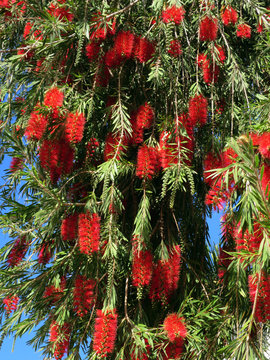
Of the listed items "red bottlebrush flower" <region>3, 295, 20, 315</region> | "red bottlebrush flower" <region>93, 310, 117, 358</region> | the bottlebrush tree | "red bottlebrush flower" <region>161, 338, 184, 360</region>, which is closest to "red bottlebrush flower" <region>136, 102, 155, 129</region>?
the bottlebrush tree

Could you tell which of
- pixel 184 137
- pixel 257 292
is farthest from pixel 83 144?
pixel 257 292

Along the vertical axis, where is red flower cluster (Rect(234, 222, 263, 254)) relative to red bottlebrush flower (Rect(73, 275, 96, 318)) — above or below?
above

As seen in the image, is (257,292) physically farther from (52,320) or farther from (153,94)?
(153,94)

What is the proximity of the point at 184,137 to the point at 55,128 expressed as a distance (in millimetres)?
553

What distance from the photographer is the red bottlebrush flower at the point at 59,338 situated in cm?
195

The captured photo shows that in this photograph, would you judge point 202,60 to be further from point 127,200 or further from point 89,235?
point 89,235

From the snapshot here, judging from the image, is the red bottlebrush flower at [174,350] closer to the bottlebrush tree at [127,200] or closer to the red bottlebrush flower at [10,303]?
the bottlebrush tree at [127,200]

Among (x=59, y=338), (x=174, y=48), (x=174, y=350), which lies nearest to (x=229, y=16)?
(x=174, y=48)

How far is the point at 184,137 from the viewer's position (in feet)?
6.26

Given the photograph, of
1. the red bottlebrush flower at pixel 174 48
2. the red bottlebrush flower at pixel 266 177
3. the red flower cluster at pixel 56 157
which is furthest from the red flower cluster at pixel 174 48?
the red bottlebrush flower at pixel 266 177

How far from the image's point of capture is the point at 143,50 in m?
1.97

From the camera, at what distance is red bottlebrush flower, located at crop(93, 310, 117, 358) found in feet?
5.40

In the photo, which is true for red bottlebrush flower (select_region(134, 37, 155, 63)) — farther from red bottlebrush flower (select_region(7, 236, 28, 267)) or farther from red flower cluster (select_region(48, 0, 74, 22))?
red bottlebrush flower (select_region(7, 236, 28, 267))

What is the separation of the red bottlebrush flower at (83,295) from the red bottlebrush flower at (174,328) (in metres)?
0.33
